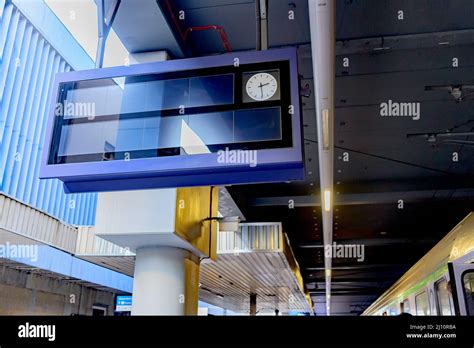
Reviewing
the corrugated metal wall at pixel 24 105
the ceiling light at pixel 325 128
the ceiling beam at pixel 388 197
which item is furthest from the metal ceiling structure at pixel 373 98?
the corrugated metal wall at pixel 24 105

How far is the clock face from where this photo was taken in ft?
7.67

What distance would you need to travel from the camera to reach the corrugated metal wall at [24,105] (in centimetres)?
672

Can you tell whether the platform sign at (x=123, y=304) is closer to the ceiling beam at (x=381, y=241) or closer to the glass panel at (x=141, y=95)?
the ceiling beam at (x=381, y=241)

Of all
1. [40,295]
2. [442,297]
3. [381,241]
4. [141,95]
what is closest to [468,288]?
[442,297]

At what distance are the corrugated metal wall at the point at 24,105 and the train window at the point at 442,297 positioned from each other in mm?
5918

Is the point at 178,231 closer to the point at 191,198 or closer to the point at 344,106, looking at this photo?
the point at 191,198

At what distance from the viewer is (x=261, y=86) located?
235 centimetres

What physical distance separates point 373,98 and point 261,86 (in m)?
3.51

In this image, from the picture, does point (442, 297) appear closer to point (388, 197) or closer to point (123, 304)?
point (388, 197)

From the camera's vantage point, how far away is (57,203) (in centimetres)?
820

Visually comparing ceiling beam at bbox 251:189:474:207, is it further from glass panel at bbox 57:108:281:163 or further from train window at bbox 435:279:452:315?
glass panel at bbox 57:108:281:163

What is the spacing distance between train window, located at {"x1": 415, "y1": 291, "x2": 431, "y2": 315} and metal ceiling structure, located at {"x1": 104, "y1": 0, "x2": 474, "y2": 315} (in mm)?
2321

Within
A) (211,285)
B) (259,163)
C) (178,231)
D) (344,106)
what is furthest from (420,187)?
(259,163)

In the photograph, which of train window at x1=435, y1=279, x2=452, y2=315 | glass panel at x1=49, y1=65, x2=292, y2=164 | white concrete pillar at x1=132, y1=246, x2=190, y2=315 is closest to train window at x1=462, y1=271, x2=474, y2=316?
train window at x1=435, y1=279, x2=452, y2=315
